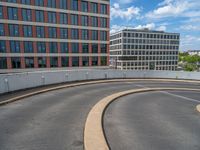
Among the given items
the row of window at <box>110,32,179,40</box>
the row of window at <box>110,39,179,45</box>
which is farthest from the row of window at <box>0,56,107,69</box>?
the row of window at <box>110,32,179,40</box>

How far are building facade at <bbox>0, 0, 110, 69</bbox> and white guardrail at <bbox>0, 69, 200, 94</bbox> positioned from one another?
735 inches

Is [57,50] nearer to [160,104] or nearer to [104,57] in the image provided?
[104,57]

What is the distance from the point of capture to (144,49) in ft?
323

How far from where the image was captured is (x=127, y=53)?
94.6m

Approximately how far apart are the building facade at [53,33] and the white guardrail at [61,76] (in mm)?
18662

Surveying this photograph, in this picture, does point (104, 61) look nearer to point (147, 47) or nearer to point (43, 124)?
point (43, 124)

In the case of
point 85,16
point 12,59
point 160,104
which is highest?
point 85,16

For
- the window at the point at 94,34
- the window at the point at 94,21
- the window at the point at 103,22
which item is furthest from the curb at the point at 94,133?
the window at the point at 103,22

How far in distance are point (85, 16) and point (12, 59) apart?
20653 millimetres

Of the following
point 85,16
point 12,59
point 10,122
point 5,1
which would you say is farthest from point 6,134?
point 85,16

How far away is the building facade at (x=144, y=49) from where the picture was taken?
308 ft

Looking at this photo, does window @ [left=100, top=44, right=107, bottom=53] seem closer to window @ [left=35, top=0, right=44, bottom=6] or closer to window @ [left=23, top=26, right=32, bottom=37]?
window @ [left=35, top=0, right=44, bottom=6]

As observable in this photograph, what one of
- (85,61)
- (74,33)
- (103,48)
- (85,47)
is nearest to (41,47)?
(74,33)

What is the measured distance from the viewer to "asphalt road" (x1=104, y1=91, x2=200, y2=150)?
21.1 ft
